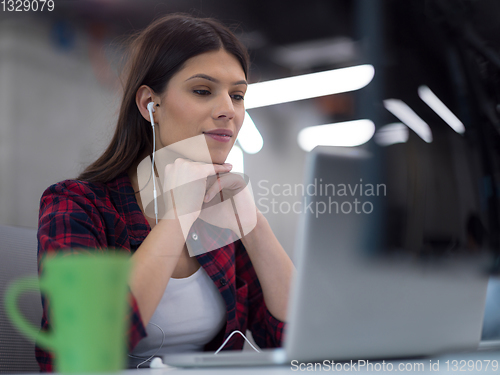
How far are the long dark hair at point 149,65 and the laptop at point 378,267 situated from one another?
76cm

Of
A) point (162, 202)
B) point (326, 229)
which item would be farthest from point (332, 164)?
point (162, 202)

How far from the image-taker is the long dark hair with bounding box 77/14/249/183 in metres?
1.12

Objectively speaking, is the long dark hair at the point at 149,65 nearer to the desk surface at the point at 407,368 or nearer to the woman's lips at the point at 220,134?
the woman's lips at the point at 220,134

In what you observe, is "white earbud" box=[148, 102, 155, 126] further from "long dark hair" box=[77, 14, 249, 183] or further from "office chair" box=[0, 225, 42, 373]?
"office chair" box=[0, 225, 42, 373]

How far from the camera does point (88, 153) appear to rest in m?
2.71

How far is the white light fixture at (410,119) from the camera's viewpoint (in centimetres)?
59

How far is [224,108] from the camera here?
1.14m

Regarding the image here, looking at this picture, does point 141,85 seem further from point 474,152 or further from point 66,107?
point 66,107

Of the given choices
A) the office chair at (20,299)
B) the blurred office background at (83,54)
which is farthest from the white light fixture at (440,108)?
the blurred office background at (83,54)

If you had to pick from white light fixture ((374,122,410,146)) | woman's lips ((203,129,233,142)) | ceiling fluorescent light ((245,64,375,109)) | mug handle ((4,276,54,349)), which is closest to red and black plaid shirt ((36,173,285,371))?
woman's lips ((203,129,233,142))

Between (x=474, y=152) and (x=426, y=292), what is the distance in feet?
0.77

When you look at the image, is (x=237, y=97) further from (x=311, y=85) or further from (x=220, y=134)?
(x=311, y=85)

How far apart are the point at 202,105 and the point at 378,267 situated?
0.80m

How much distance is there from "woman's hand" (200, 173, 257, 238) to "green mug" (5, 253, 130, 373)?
707mm
